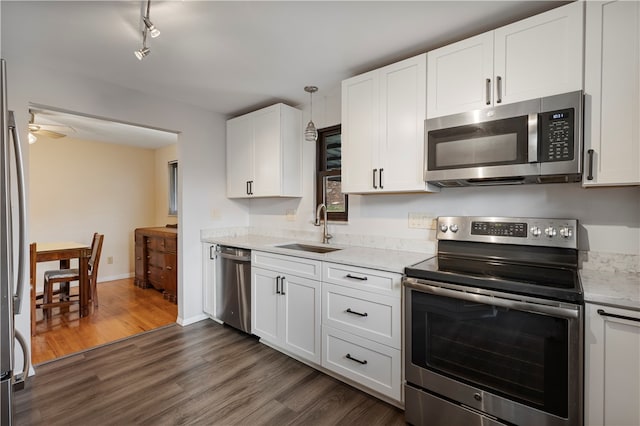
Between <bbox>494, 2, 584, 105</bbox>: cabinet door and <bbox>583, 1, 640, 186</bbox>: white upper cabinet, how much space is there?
51 mm

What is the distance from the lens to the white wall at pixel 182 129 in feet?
7.37

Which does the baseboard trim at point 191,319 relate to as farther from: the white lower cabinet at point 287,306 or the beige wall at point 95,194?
the beige wall at point 95,194

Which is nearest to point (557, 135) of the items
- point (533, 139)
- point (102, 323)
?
point (533, 139)

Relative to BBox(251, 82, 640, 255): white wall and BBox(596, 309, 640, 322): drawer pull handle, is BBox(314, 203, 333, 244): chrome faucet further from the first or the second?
BBox(596, 309, 640, 322): drawer pull handle

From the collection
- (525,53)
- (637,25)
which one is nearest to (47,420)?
(525,53)

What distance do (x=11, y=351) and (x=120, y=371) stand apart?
4.11ft

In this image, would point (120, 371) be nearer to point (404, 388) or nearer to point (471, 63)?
point (404, 388)

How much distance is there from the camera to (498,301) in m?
1.45

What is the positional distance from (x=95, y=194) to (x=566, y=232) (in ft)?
19.3

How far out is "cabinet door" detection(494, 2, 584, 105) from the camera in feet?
4.92

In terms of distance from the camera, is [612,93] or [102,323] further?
[102,323]

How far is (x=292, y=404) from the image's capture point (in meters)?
1.94

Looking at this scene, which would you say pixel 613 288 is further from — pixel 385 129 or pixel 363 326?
pixel 385 129

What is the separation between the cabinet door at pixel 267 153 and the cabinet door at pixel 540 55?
1.89 metres
